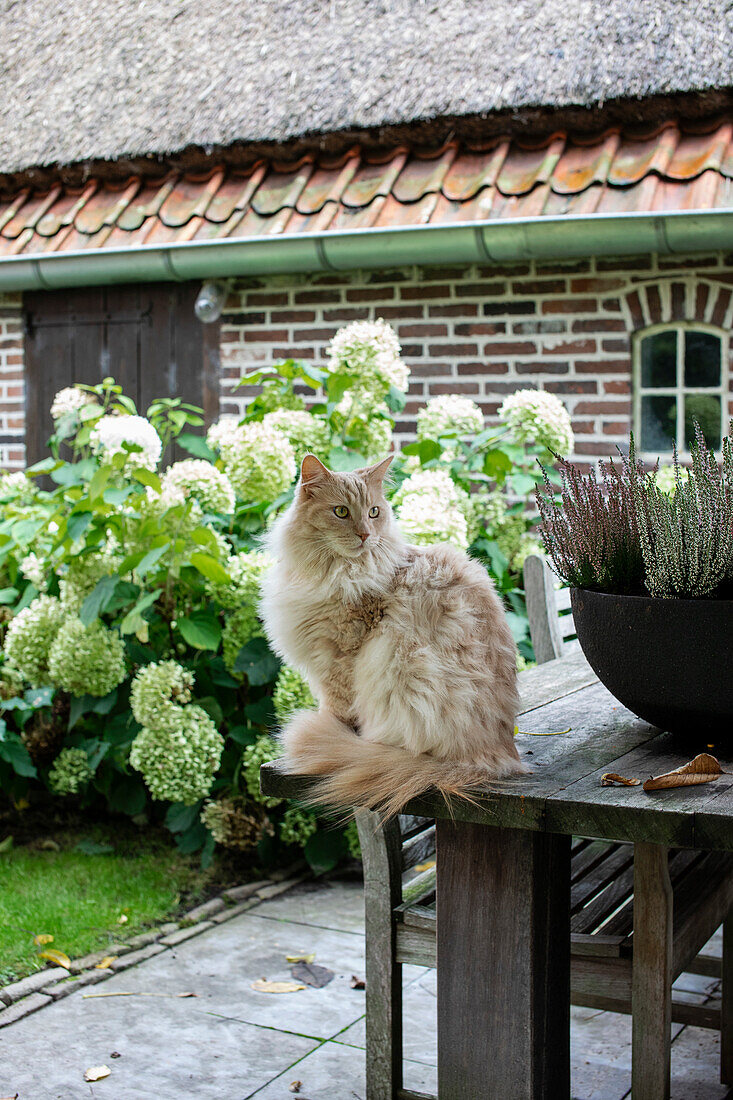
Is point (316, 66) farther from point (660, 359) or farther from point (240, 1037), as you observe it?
point (240, 1037)

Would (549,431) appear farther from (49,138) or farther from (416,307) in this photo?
(49,138)

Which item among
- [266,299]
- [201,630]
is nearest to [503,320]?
[266,299]

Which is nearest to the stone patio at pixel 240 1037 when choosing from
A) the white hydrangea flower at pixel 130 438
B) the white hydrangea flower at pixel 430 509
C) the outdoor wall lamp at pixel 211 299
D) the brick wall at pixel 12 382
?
the white hydrangea flower at pixel 430 509

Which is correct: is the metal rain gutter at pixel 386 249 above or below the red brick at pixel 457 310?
above

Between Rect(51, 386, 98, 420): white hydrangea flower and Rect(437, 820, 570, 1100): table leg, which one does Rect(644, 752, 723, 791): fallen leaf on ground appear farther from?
Rect(51, 386, 98, 420): white hydrangea flower

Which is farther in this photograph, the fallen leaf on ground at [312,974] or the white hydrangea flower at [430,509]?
the white hydrangea flower at [430,509]

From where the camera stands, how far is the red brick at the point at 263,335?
5465mm

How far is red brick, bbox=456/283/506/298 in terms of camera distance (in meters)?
4.98

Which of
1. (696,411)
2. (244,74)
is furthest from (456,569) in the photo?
(244,74)

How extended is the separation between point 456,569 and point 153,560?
1549mm

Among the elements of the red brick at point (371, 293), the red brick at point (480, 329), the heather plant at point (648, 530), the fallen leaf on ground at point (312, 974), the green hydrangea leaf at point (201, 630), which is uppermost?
the red brick at point (371, 293)

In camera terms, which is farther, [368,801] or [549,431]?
[549,431]

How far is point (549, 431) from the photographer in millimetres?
3668

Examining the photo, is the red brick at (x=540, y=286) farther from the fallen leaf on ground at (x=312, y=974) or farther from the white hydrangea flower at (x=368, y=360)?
the fallen leaf on ground at (x=312, y=974)
